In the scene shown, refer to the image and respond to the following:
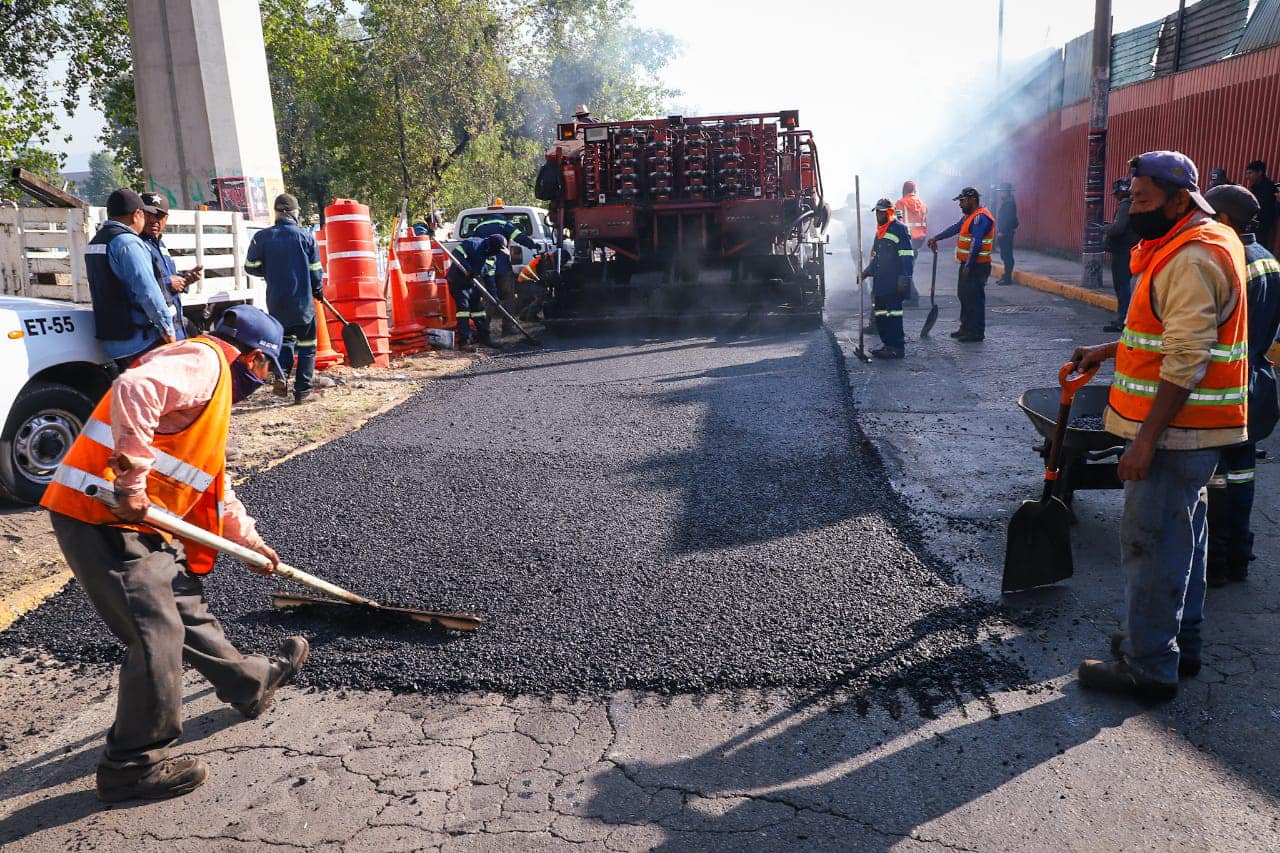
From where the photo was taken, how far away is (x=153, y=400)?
8.64 feet

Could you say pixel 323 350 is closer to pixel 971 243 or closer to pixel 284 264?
pixel 284 264

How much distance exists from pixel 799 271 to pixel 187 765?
10.4m

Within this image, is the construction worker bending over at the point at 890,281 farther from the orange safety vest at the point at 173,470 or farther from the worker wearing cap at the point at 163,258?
the orange safety vest at the point at 173,470

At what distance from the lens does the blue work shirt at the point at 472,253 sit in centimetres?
1110

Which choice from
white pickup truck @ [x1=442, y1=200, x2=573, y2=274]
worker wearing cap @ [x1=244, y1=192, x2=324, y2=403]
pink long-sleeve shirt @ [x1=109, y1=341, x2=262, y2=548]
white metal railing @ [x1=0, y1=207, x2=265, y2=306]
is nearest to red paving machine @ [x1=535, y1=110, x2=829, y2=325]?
white pickup truck @ [x1=442, y1=200, x2=573, y2=274]

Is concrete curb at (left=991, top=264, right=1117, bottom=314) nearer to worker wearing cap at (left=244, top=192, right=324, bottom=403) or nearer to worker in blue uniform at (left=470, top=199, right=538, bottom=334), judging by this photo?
worker in blue uniform at (left=470, top=199, right=538, bottom=334)

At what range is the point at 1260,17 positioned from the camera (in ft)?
43.5

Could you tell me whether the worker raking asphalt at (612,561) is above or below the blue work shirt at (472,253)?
below

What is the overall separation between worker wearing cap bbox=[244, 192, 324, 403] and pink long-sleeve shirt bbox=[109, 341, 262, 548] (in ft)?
18.4

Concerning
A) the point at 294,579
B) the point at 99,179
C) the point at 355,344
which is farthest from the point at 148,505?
the point at 99,179

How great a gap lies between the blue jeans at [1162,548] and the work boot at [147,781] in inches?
123

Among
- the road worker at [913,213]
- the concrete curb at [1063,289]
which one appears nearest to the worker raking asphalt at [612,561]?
the road worker at [913,213]

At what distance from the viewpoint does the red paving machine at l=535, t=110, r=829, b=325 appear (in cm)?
1207

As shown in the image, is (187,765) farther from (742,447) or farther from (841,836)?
(742,447)
